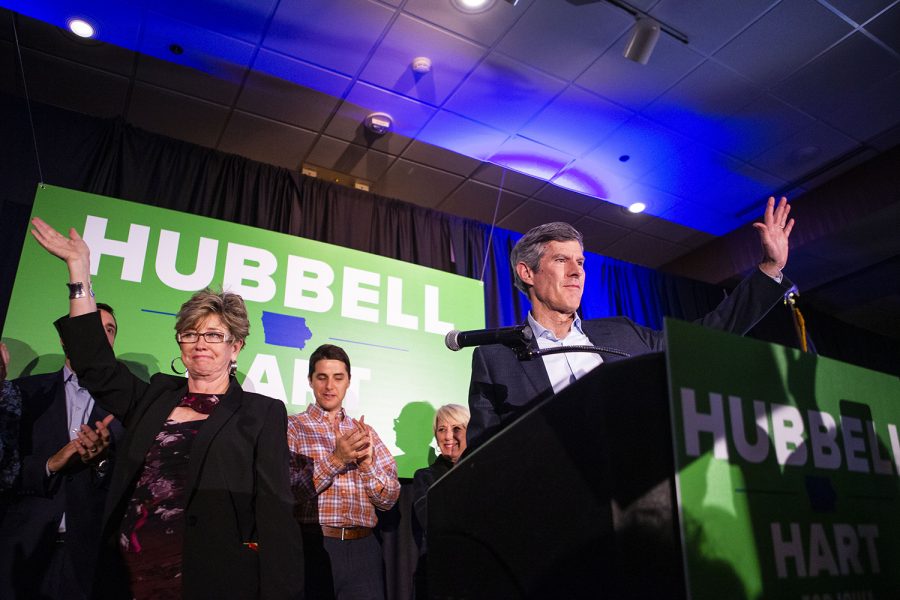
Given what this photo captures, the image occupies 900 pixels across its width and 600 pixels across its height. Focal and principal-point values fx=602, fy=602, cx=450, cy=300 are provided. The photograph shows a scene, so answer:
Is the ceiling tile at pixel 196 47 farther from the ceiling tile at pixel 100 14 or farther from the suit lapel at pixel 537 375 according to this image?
the suit lapel at pixel 537 375

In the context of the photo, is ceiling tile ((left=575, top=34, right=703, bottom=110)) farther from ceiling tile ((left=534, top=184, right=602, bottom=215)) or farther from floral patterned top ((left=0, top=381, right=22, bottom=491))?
floral patterned top ((left=0, top=381, right=22, bottom=491))

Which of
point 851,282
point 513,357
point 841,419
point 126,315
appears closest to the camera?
point 841,419

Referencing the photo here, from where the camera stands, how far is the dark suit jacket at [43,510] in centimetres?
236

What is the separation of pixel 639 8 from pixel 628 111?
2.90 feet

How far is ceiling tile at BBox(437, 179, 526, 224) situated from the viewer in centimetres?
512

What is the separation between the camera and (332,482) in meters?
2.48

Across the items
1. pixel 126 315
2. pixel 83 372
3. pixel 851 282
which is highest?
pixel 851 282

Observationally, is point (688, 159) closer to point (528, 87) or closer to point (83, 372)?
point (528, 87)

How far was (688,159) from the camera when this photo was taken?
480 cm

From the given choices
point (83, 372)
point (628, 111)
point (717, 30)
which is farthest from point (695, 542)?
point (628, 111)

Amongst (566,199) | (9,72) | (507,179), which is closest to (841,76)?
(566,199)

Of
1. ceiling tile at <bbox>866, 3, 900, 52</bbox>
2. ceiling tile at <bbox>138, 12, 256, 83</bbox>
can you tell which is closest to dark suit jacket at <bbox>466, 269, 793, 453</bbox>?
ceiling tile at <bbox>138, 12, 256, 83</bbox>

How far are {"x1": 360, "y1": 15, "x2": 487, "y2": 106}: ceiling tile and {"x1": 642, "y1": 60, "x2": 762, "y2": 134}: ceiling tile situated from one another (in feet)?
4.54

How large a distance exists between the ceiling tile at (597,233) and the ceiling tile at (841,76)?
1894mm
